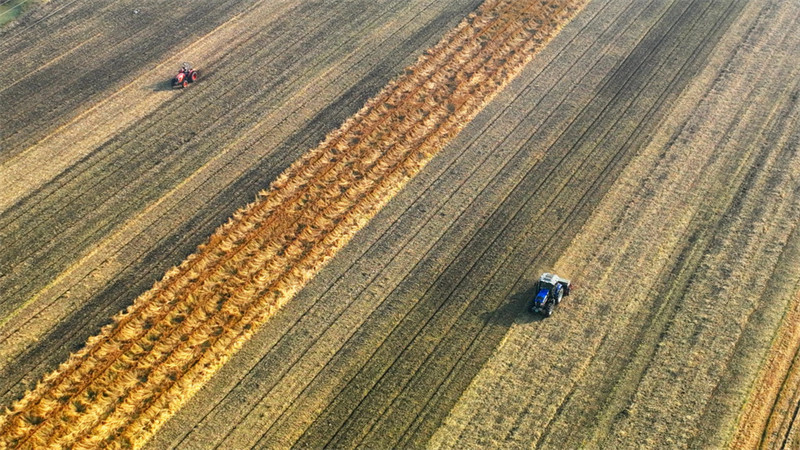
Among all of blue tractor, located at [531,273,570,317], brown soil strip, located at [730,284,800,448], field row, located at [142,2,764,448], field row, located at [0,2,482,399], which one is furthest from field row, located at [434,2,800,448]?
field row, located at [0,2,482,399]

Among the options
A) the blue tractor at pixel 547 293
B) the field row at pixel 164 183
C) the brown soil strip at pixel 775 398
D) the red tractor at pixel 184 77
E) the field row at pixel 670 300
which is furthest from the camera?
the red tractor at pixel 184 77

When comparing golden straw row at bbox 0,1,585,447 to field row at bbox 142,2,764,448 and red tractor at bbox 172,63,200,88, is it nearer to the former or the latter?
field row at bbox 142,2,764,448

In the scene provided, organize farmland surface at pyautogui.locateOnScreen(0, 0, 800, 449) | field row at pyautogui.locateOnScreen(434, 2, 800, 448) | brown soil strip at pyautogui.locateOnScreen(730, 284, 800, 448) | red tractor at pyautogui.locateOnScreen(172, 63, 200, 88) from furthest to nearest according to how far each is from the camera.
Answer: red tractor at pyautogui.locateOnScreen(172, 63, 200, 88) → farmland surface at pyautogui.locateOnScreen(0, 0, 800, 449) → field row at pyautogui.locateOnScreen(434, 2, 800, 448) → brown soil strip at pyautogui.locateOnScreen(730, 284, 800, 448)

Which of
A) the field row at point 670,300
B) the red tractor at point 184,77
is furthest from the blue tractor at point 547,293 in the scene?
the red tractor at point 184,77

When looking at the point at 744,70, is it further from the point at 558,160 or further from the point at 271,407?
the point at 271,407

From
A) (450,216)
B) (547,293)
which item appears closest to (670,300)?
(547,293)

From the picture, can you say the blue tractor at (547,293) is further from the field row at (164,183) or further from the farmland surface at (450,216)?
the field row at (164,183)
